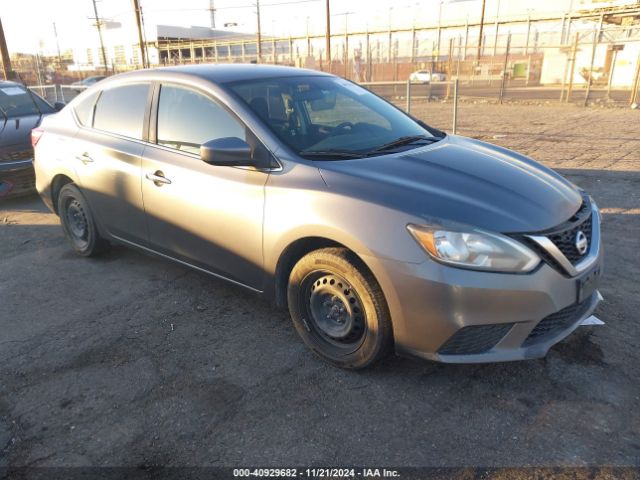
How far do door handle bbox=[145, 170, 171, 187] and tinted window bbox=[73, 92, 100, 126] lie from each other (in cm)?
124

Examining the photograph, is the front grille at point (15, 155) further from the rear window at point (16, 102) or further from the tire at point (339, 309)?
the tire at point (339, 309)

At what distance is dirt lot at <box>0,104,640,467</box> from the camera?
236cm

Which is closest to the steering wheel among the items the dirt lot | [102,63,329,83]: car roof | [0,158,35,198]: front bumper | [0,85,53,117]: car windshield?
[102,63,329,83]: car roof

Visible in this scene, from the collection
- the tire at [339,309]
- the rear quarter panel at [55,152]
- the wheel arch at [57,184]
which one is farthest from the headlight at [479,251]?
the wheel arch at [57,184]

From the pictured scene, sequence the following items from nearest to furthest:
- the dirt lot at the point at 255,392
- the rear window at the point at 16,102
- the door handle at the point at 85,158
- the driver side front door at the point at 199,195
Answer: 1. the dirt lot at the point at 255,392
2. the driver side front door at the point at 199,195
3. the door handle at the point at 85,158
4. the rear window at the point at 16,102

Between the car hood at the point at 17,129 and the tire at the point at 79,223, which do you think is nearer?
the tire at the point at 79,223

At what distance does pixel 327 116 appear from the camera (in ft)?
12.4

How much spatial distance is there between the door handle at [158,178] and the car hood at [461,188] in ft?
4.22

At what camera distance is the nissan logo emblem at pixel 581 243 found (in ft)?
8.74

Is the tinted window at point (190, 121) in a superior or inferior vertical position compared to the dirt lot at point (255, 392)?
superior

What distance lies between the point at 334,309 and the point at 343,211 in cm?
62

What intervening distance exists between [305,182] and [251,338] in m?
1.19

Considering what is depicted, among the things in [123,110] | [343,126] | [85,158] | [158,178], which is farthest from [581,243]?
[85,158]

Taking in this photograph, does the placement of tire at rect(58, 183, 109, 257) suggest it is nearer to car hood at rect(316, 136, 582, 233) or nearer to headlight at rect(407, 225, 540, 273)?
car hood at rect(316, 136, 582, 233)
